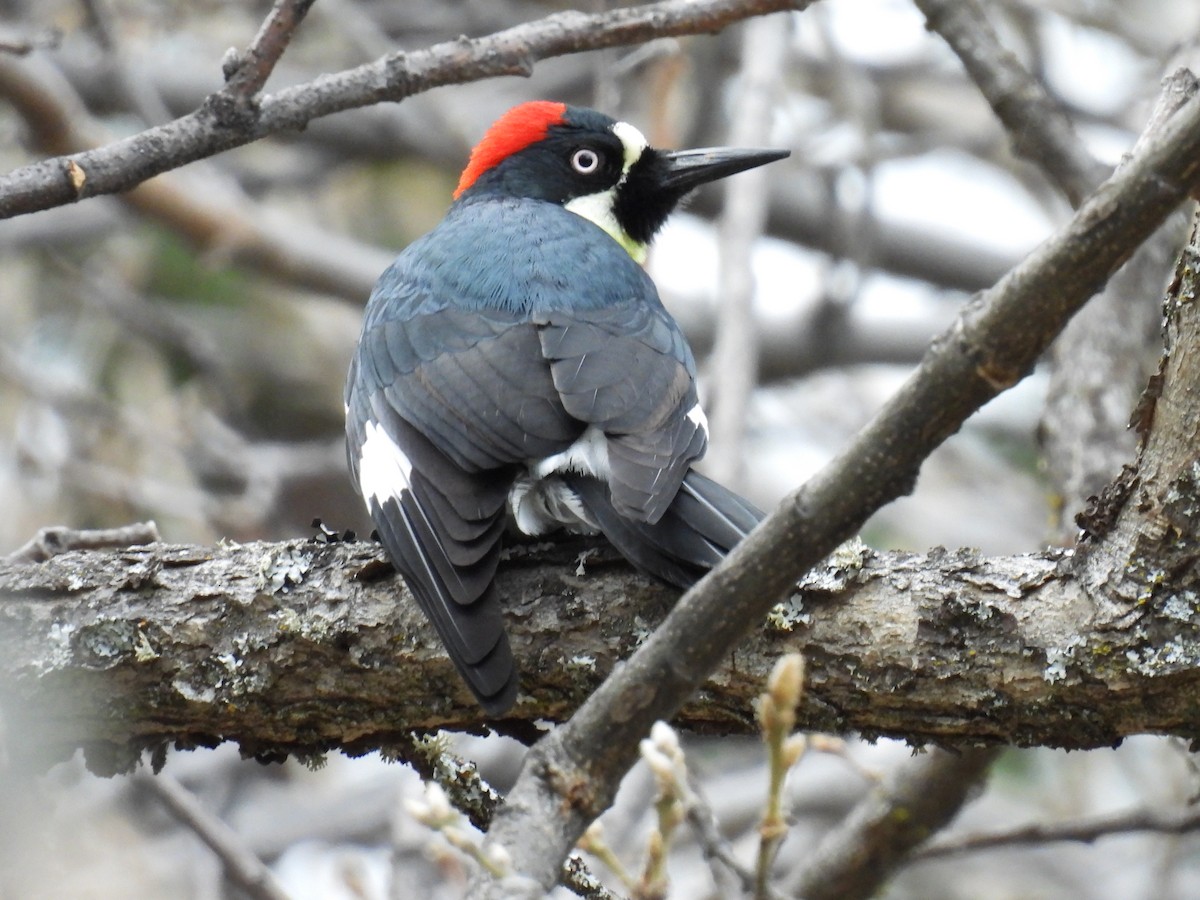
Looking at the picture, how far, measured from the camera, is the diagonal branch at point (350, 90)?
290 centimetres

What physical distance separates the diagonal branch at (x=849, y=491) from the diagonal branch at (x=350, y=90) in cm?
158

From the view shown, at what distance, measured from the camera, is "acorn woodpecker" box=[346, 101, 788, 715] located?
102 inches

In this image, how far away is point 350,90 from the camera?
3.06m

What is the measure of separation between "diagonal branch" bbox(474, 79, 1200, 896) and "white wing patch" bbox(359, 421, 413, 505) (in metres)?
1.02

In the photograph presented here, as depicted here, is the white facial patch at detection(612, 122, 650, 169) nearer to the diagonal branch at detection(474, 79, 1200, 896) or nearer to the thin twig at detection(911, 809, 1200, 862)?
the thin twig at detection(911, 809, 1200, 862)

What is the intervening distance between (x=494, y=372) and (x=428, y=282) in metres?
0.63

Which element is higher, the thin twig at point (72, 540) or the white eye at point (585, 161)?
the white eye at point (585, 161)

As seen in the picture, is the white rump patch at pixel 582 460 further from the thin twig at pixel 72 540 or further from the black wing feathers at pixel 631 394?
the thin twig at pixel 72 540

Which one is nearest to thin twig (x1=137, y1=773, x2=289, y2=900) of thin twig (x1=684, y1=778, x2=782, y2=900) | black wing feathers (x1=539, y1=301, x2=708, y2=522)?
black wing feathers (x1=539, y1=301, x2=708, y2=522)

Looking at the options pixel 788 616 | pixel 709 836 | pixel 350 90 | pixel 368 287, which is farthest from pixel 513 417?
pixel 368 287

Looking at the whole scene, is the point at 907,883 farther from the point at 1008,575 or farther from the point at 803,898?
the point at 1008,575

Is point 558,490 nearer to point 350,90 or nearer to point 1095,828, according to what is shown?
point 350,90

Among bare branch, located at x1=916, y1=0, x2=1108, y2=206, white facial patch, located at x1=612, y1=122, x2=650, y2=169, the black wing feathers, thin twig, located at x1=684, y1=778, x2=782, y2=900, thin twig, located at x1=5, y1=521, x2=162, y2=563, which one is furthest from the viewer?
white facial patch, located at x1=612, y1=122, x2=650, y2=169

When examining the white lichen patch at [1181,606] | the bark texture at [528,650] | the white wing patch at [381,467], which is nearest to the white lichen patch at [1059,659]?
the bark texture at [528,650]
